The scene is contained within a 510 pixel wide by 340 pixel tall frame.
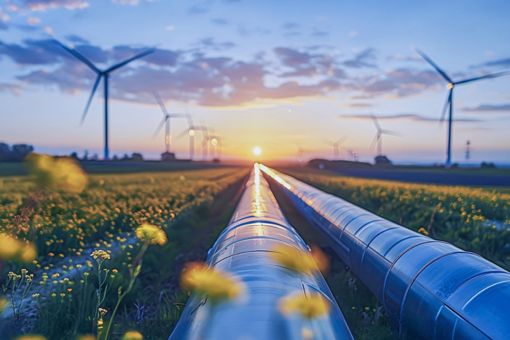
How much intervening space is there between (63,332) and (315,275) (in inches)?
113

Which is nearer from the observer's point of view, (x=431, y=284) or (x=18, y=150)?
(x=431, y=284)

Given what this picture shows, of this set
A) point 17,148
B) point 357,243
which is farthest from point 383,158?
point 357,243

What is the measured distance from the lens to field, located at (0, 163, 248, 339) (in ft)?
15.1

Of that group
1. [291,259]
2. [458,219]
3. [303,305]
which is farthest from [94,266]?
[458,219]

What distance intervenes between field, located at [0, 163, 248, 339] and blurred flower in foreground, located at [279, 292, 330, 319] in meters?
0.87

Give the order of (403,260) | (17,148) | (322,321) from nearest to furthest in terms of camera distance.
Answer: (322,321)
(403,260)
(17,148)

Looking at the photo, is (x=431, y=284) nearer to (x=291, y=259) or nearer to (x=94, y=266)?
(x=291, y=259)

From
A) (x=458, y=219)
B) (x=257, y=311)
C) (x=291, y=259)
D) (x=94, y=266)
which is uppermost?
(x=291, y=259)

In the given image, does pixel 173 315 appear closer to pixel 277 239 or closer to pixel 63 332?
pixel 63 332

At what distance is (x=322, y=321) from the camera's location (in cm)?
295

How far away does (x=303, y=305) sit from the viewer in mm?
1969

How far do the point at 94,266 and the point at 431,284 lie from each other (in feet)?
16.2

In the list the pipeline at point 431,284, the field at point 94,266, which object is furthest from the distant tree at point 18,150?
Result: the pipeline at point 431,284

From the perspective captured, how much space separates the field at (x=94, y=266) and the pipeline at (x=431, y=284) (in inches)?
92.1
